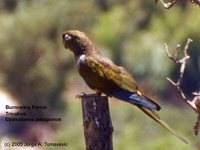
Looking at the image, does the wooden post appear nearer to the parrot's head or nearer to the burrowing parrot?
the burrowing parrot

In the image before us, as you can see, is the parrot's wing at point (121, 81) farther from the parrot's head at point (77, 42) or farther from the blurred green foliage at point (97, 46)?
the blurred green foliage at point (97, 46)

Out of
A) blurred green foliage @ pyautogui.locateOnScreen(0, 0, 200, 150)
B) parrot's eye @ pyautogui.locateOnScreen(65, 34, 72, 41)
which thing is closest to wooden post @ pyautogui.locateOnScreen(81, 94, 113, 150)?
parrot's eye @ pyautogui.locateOnScreen(65, 34, 72, 41)

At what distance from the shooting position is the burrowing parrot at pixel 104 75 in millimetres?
4473

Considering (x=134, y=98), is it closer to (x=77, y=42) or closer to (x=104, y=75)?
(x=104, y=75)

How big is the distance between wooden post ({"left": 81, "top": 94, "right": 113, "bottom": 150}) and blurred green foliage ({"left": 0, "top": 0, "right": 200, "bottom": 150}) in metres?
5.63

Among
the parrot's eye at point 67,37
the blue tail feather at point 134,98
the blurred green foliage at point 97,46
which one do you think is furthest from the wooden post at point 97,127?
the blurred green foliage at point 97,46

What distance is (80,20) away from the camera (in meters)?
14.8

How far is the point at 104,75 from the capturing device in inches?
179

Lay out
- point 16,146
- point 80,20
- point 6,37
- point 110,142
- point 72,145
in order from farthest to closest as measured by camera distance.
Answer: point 80,20 < point 6,37 < point 72,145 < point 16,146 < point 110,142

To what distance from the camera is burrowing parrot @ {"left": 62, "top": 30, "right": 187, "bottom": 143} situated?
4.47 meters

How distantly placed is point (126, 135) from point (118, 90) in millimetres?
6029

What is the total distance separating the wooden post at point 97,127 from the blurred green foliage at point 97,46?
5.63m

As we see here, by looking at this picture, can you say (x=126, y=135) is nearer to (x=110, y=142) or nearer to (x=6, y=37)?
(x=6, y=37)

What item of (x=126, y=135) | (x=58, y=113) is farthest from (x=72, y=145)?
(x=58, y=113)
